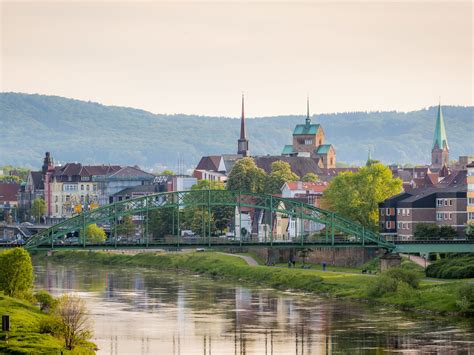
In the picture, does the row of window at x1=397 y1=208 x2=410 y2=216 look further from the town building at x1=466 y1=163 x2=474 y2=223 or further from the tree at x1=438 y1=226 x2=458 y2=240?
the tree at x1=438 y1=226 x2=458 y2=240

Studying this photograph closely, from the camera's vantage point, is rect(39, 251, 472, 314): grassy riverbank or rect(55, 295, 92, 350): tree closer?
rect(55, 295, 92, 350): tree

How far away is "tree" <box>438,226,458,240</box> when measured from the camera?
164 meters

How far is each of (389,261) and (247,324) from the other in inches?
1407

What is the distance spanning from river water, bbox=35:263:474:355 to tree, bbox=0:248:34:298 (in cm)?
616

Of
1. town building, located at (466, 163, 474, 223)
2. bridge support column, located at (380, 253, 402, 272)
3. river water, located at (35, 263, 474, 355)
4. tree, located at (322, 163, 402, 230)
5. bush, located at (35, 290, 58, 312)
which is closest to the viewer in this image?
river water, located at (35, 263, 474, 355)

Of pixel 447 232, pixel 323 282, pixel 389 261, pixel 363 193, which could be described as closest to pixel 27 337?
pixel 323 282

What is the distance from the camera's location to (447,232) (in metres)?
165

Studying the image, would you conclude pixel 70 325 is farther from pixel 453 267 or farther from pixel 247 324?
pixel 453 267

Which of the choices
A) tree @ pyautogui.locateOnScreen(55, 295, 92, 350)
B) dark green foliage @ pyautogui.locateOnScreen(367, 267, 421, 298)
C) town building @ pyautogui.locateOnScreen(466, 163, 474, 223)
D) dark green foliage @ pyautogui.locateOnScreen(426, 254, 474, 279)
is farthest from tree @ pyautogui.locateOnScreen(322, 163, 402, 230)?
tree @ pyautogui.locateOnScreen(55, 295, 92, 350)

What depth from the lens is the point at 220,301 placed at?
136m

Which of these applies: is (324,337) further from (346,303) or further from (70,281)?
(70,281)

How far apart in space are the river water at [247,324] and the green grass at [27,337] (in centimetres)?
485


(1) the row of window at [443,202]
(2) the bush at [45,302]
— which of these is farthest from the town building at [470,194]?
(2) the bush at [45,302]

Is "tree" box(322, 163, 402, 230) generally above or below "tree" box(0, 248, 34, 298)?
above
